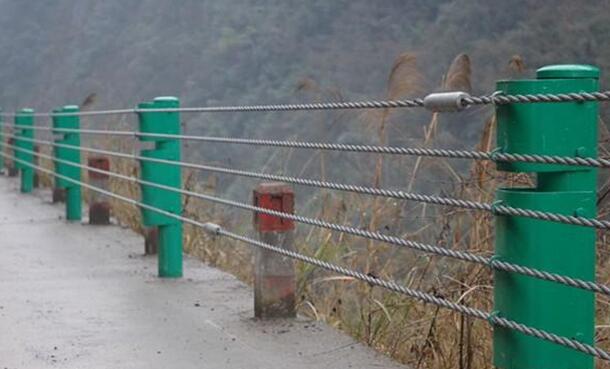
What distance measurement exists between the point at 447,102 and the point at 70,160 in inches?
330

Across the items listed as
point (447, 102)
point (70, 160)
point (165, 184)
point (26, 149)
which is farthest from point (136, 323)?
point (26, 149)

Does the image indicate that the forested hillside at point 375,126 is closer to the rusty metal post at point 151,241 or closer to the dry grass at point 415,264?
the dry grass at point 415,264

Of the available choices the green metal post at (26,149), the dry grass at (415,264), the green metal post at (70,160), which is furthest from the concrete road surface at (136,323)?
the green metal post at (26,149)

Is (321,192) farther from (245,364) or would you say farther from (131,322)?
(245,364)

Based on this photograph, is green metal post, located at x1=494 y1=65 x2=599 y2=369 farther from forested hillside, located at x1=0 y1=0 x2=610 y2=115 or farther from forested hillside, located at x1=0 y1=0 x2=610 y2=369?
forested hillside, located at x1=0 y1=0 x2=610 y2=115

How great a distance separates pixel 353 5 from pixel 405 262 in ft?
43.6

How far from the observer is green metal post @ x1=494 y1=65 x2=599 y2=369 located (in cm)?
358

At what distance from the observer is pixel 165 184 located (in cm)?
763

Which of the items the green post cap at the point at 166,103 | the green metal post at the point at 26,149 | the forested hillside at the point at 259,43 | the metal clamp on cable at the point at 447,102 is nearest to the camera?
the metal clamp on cable at the point at 447,102

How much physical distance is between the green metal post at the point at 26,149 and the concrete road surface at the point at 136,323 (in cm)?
629

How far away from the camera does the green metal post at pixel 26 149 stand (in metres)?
15.4

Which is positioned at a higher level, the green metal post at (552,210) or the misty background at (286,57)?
the misty background at (286,57)

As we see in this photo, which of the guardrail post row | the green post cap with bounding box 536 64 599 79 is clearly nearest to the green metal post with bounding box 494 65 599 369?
the green post cap with bounding box 536 64 599 79

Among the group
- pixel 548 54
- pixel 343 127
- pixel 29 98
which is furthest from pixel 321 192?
pixel 29 98
